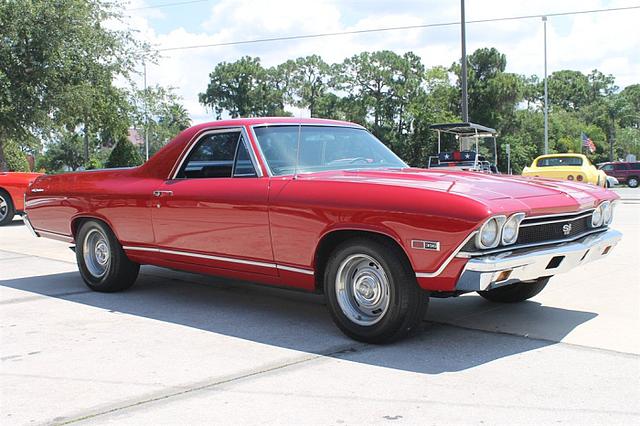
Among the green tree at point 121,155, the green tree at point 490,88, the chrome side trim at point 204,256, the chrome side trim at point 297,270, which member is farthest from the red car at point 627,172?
the chrome side trim at point 297,270

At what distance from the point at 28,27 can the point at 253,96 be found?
199 feet

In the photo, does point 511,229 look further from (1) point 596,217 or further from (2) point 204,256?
(2) point 204,256

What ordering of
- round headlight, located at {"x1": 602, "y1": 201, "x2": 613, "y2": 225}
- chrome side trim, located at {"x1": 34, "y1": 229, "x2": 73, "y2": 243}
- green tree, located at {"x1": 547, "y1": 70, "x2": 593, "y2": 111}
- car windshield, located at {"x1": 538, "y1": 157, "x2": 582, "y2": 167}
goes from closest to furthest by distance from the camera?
round headlight, located at {"x1": 602, "y1": 201, "x2": 613, "y2": 225}
chrome side trim, located at {"x1": 34, "y1": 229, "x2": 73, "y2": 243}
car windshield, located at {"x1": 538, "y1": 157, "x2": 582, "y2": 167}
green tree, located at {"x1": 547, "y1": 70, "x2": 593, "y2": 111}

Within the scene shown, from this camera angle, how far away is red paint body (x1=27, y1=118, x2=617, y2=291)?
4.35 metres

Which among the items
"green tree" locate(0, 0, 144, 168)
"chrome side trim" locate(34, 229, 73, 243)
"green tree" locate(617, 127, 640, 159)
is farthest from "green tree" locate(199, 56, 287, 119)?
"chrome side trim" locate(34, 229, 73, 243)

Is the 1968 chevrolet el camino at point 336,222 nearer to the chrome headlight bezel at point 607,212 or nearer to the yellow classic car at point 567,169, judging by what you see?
the chrome headlight bezel at point 607,212

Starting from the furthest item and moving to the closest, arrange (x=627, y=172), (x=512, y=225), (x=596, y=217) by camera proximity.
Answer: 1. (x=627, y=172)
2. (x=596, y=217)
3. (x=512, y=225)

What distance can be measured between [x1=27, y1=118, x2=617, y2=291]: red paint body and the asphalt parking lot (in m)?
0.52

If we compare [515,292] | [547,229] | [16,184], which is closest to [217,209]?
[547,229]

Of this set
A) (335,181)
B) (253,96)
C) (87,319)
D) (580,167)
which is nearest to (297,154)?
(335,181)

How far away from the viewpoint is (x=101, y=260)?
22.7 ft

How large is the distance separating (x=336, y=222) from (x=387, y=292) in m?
0.59

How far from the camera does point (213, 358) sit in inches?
178

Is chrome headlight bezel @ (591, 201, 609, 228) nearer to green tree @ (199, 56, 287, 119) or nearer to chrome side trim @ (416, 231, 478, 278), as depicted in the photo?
chrome side trim @ (416, 231, 478, 278)
